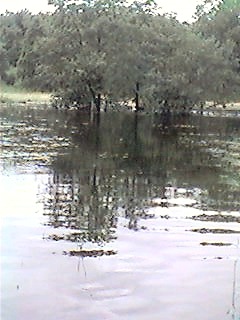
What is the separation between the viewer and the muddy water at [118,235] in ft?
21.1

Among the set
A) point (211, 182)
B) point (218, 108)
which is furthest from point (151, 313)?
point (218, 108)

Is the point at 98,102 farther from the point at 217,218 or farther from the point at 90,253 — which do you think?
the point at 90,253

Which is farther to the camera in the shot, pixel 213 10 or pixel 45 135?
pixel 213 10

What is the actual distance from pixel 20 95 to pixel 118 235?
176 feet

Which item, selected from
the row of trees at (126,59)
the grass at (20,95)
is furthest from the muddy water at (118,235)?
the grass at (20,95)

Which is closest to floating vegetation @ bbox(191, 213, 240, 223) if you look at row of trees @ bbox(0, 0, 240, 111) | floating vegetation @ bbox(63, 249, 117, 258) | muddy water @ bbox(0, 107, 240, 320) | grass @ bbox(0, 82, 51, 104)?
muddy water @ bbox(0, 107, 240, 320)

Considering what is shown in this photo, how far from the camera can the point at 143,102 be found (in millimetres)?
47594

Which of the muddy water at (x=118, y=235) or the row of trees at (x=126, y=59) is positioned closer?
the muddy water at (x=118, y=235)

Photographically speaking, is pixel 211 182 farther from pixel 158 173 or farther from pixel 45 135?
pixel 45 135

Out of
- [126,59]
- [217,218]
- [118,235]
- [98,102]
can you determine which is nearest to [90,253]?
[118,235]

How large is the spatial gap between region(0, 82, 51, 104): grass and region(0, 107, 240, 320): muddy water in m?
36.8

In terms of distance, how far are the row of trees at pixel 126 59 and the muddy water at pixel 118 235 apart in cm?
2377

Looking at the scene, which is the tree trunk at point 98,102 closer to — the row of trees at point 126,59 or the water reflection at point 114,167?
the row of trees at point 126,59

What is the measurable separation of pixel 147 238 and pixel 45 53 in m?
35.9
